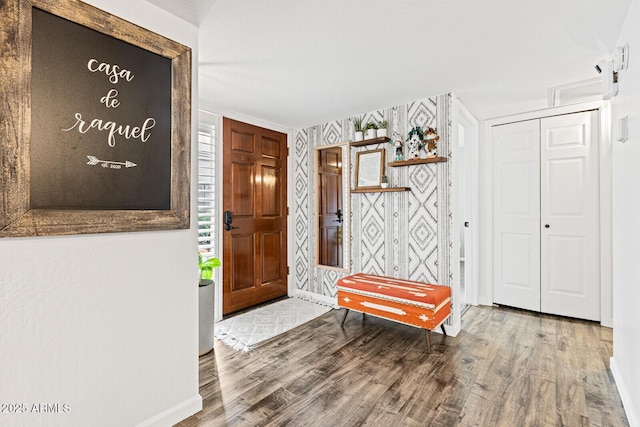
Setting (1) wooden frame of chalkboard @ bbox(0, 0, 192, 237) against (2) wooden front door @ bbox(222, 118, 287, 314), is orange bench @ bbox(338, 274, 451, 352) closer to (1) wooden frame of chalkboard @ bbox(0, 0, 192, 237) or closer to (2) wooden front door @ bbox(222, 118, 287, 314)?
(2) wooden front door @ bbox(222, 118, 287, 314)

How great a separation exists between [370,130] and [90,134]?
2.58m

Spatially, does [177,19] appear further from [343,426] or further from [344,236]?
[344,236]

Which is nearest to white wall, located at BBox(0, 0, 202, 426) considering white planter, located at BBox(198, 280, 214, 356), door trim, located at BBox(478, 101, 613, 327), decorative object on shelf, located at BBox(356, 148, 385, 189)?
white planter, located at BBox(198, 280, 214, 356)

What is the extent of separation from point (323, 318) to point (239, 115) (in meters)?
2.45

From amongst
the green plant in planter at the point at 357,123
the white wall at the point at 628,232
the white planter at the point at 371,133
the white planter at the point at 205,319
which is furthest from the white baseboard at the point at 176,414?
the green plant in planter at the point at 357,123

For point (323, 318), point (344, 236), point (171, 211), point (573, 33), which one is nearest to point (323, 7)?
point (171, 211)

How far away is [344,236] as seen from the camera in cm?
385

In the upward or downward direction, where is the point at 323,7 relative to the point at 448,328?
upward

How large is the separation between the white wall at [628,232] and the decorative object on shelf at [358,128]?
2.06 meters

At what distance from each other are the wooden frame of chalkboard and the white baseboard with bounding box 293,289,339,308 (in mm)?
2480

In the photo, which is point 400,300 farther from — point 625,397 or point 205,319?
point 205,319

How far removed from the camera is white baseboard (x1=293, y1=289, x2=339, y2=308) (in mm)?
3894

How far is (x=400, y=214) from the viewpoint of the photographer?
3342 millimetres

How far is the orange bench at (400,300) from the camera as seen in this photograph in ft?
8.51
